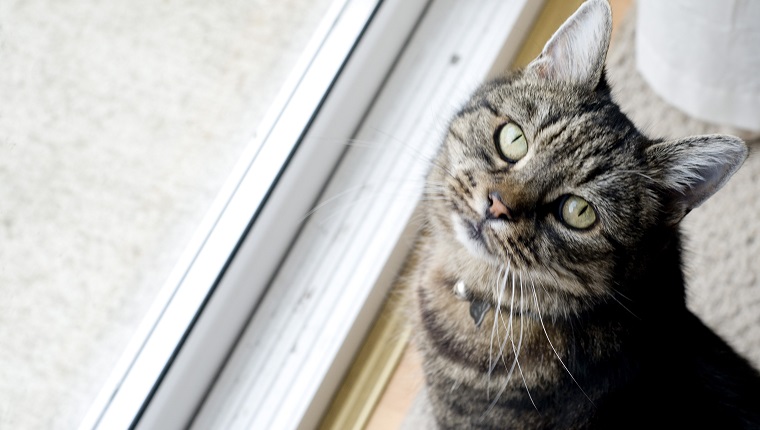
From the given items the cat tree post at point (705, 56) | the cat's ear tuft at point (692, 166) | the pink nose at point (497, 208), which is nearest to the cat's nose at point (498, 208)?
the pink nose at point (497, 208)

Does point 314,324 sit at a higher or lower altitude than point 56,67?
lower

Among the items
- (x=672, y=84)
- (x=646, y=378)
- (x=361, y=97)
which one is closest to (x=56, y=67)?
(x=361, y=97)

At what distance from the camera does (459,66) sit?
122 cm

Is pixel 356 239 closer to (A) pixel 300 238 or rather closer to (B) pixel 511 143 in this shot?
(A) pixel 300 238

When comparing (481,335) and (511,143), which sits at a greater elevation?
(511,143)

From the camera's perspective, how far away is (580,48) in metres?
0.86

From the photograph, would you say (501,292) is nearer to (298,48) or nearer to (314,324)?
(314,324)

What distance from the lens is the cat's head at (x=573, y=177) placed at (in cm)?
80

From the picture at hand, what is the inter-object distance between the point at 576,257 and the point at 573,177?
0.09 m

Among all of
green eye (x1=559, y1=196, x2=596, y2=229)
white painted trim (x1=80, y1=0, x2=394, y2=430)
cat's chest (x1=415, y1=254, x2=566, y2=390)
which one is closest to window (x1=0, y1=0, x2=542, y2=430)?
white painted trim (x1=80, y1=0, x2=394, y2=430)

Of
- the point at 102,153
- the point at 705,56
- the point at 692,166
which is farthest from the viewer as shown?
the point at 705,56

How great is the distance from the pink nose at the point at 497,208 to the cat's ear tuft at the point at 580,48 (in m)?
0.18

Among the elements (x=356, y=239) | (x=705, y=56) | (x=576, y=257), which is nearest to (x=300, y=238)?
(x=356, y=239)

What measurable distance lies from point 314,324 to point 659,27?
0.70m
